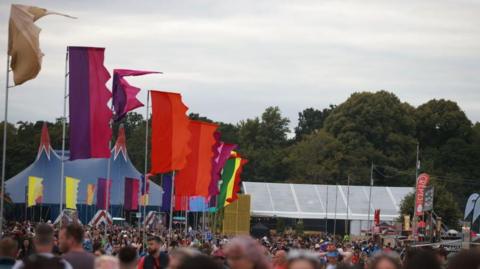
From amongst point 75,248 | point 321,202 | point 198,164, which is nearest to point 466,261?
point 75,248

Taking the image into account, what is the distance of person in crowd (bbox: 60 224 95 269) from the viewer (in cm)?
1085

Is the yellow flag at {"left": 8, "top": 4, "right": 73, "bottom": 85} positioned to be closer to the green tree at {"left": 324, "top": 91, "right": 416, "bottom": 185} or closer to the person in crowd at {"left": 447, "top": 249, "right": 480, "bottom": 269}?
the person in crowd at {"left": 447, "top": 249, "right": 480, "bottom": 269}

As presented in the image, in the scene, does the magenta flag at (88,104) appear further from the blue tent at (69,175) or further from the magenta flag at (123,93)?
the blue tent at (69,175)

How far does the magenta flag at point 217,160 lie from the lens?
38.0m

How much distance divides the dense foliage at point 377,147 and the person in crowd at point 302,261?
10707 cm

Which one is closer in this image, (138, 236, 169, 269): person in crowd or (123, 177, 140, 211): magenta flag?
(138, 236, 169, 269): person in crowd

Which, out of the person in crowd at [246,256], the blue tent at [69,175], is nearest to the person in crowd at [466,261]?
the person in crowd at [246,256]

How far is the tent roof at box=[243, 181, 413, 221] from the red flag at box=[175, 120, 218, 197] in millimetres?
59668

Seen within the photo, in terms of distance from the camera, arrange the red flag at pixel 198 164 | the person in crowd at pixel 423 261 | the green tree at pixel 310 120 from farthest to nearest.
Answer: the green tree at pixel 310 120, the red flag at pixel 198 164, the person in crowd at pixel 423 261

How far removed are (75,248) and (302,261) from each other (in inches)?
187

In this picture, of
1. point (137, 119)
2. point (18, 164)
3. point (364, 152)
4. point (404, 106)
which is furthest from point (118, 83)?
point (137, 119)

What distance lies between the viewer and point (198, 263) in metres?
6.09

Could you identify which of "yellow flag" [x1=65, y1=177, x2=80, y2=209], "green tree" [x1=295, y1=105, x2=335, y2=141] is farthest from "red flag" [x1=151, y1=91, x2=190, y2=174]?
"green tree" [x1=295, y1=105, x2=335, y2=141]

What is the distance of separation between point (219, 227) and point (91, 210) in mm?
8183
